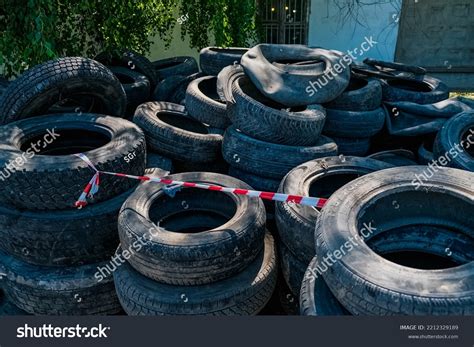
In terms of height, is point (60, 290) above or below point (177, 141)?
below

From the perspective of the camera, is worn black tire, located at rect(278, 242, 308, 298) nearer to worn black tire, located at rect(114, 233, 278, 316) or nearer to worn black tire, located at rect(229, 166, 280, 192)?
worn black tire, located at rect(114, 233, 278, 316)

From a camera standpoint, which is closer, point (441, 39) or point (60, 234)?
point (60, 234)

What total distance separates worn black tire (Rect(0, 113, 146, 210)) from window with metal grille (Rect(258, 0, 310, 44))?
702 centimetres

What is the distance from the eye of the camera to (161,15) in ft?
26.9

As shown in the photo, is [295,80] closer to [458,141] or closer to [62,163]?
[458,141]

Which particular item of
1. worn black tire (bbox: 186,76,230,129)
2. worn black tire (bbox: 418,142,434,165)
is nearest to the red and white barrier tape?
worn black tire (bbox: 186,76,230,129)

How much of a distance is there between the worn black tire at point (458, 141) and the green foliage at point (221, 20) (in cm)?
448

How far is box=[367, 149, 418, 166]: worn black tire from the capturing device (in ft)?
14.5

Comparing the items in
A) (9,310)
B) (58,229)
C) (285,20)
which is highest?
(285,20)

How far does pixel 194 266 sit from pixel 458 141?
2.92 m

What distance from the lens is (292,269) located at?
3.11 metres

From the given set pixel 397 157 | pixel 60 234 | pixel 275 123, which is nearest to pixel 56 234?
pixel 60 234

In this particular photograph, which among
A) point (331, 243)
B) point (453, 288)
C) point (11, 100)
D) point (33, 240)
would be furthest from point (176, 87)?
point (453, 288)

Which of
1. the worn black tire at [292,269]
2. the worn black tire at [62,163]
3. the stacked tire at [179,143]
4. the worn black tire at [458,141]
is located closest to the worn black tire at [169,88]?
the stacked tire at [179,143]
